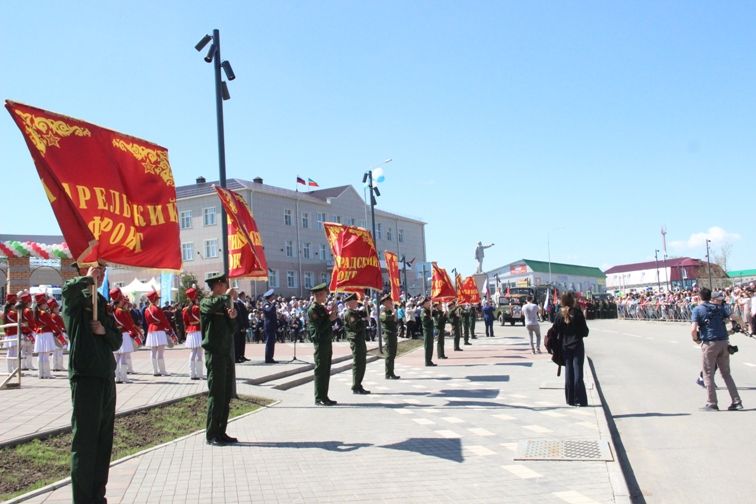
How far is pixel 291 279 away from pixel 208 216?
9.54 m

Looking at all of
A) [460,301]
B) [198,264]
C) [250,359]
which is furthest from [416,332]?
[198,264]

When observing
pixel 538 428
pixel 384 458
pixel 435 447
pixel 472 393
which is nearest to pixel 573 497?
pixel 384 458

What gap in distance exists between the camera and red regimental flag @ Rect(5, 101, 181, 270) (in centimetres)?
680

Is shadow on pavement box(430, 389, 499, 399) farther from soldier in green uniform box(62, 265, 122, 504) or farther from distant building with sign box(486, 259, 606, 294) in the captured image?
distant building with sign box(486, 259, 606, 294)

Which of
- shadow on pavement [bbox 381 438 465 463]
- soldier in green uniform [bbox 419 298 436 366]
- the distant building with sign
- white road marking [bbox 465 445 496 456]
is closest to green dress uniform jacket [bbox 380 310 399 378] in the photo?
soldier in green uniform [bbox 419 298 436 366]

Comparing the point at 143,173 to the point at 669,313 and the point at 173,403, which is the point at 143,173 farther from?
the point at 669,313

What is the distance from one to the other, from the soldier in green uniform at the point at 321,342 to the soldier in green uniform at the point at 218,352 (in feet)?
8.41

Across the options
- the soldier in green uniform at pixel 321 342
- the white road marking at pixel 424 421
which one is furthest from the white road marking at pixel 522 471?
the soldier in green uniform at pixel 321 342

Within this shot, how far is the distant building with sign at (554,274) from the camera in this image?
88.8 meters

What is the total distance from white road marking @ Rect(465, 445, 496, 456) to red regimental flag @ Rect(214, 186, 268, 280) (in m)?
5.24

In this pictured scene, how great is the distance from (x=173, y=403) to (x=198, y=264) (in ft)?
164

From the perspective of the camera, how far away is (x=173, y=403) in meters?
10.8

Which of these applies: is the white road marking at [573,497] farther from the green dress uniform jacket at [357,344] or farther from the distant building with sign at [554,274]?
the distant building with sign at [554,274]

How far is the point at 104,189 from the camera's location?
24.3ft
